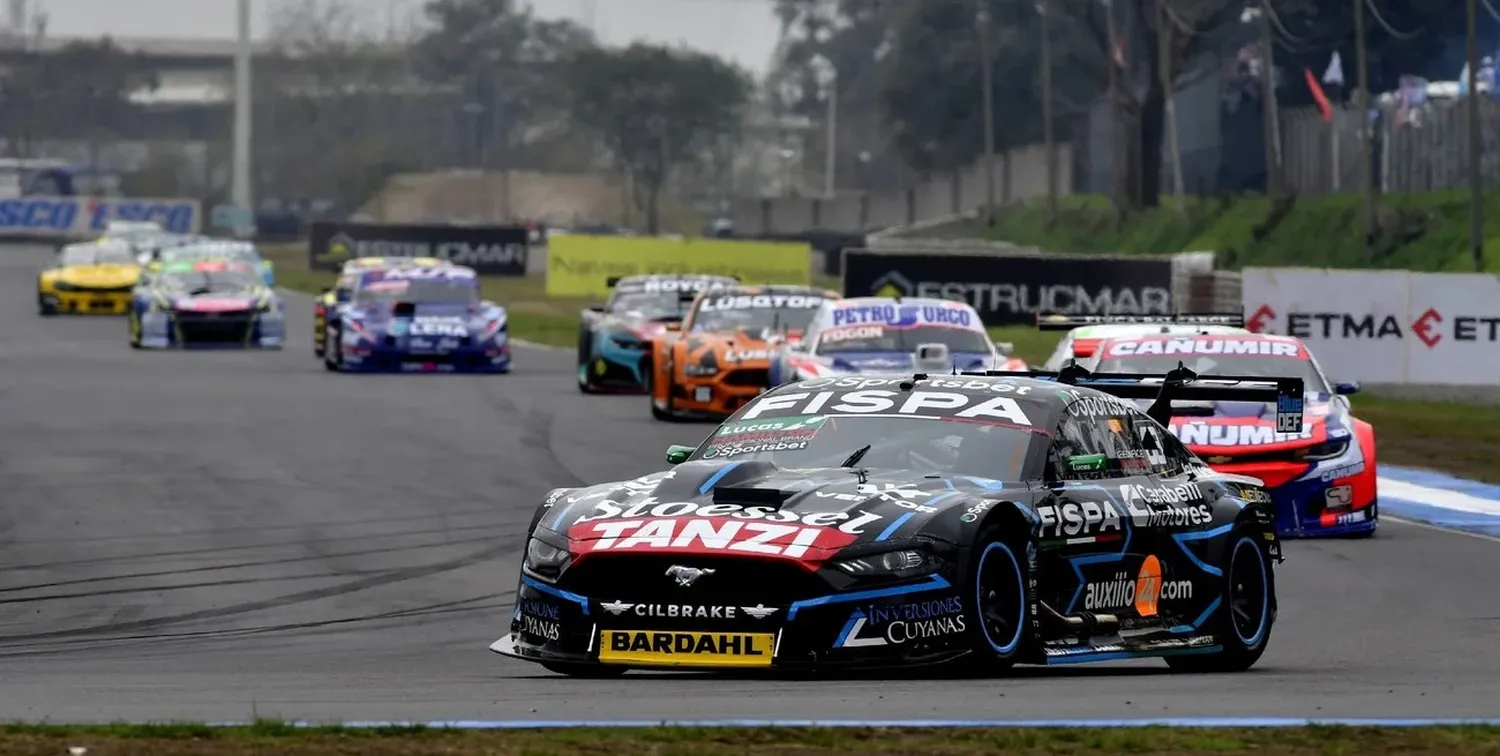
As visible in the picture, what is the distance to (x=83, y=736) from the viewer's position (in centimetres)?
744

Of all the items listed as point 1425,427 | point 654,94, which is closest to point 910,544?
point 1425,427

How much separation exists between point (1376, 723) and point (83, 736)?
12.1ft

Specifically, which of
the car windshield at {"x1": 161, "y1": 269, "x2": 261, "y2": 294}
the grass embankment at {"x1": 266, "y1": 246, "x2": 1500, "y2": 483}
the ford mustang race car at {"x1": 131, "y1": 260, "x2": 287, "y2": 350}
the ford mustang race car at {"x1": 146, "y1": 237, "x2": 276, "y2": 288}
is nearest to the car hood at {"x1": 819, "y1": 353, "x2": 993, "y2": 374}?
the grass embankment at {"x1": 266, "y1": 246, "x2": 1500, "y2": 483}

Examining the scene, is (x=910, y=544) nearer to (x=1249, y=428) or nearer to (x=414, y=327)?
(x=1249, y=428)

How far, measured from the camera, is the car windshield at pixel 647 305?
3064 centimetres

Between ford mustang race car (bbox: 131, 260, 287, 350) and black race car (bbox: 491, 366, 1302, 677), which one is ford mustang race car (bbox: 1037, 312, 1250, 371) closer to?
black race car (bbox: 491, 366, 1302, 677)

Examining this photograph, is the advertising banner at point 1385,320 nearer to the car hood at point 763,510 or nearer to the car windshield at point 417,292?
the car windshield at point 417,292

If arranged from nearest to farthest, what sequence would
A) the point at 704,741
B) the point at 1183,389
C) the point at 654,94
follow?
the point at 704,741 → the point at 1183,389 → the point at 654,94

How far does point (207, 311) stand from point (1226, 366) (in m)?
24.0

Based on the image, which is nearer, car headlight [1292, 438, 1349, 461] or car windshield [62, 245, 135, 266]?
car headlight [1292, 438, 1349, 461]

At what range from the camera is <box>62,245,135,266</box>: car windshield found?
5222cm

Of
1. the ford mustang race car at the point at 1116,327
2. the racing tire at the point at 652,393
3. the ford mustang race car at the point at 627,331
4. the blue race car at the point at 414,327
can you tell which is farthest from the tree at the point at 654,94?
the ford mustang race car at the point at 1116,327

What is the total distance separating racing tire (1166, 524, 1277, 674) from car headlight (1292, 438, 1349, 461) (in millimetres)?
5441

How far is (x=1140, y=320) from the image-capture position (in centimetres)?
2034
